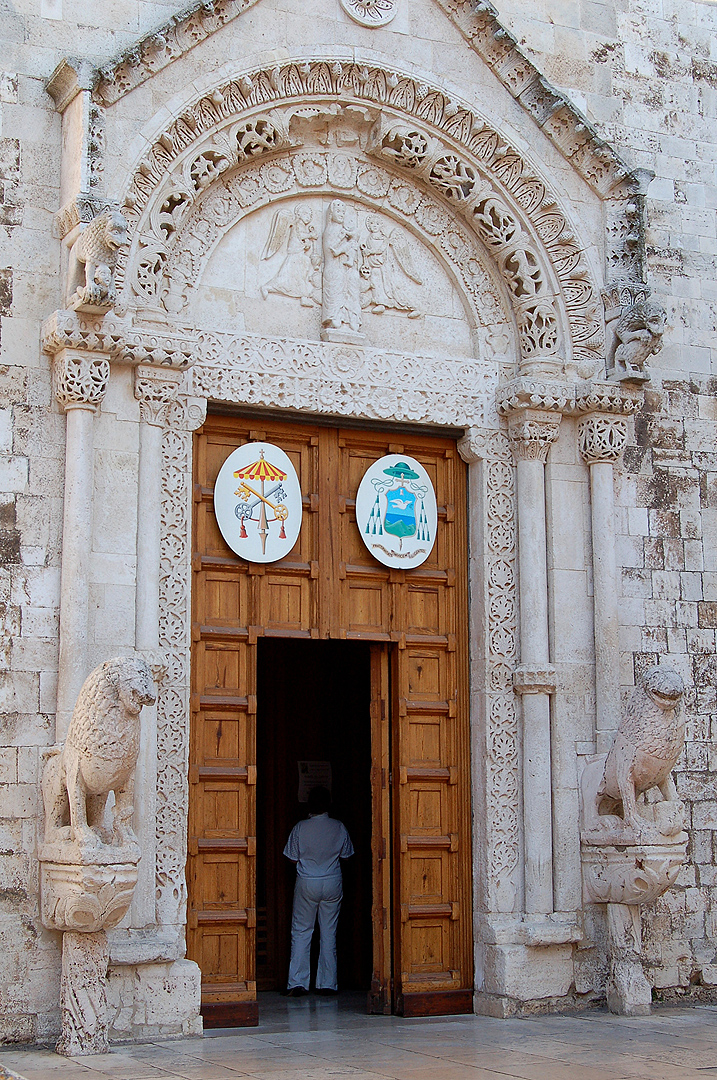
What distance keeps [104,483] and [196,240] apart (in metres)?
1.81

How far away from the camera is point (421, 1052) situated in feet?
24.5

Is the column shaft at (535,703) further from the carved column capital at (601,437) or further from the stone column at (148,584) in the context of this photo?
the stone column at (148,584)

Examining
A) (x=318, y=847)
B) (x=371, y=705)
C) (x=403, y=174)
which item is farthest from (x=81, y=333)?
(x=318, y=847)

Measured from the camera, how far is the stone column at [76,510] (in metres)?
7.84

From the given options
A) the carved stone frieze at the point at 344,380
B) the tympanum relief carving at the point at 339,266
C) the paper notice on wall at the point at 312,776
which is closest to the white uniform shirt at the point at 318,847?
the paper notice on wall at the point at 312,776

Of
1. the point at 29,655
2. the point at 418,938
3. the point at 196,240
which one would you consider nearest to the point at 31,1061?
the point at 29,655

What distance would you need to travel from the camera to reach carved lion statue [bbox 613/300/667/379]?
9.52m

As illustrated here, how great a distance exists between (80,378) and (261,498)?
1.44 meters

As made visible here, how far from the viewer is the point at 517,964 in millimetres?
8844

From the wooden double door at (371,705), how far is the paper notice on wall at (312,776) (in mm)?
2627

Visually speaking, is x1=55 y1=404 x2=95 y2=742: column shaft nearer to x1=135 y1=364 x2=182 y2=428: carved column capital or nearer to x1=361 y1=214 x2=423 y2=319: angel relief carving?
x1=135 y1=364 x2=182 y2=428: carved column capital

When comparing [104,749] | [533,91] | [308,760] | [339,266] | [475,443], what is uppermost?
[533,91]

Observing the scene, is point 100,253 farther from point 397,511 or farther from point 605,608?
point 605,608

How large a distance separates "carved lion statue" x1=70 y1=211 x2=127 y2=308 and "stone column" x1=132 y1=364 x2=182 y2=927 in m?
0.58
